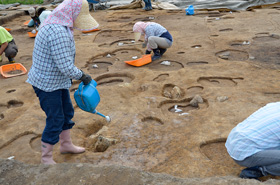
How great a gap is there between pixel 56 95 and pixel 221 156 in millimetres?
1771

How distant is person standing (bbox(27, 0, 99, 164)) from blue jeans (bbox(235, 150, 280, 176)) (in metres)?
1.63

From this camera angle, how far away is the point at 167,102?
13.0 ft

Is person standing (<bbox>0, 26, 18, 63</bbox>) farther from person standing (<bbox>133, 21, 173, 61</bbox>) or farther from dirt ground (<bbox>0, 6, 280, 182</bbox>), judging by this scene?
person standing (<bbox>133, 21, 173, 61</bbox>)

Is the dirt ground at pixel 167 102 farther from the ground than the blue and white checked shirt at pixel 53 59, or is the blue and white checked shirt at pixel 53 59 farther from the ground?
the blue and white checked shirt at pixel 53 59

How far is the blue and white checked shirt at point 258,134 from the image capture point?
6.95 ft

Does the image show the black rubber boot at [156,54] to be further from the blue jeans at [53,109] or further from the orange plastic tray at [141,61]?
the blue jeans at [53,109]

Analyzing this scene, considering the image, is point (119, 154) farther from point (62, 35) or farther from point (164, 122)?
point (62, 35)

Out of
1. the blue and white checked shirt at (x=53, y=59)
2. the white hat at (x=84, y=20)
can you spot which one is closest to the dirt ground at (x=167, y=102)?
the blue and white checked shirt at (x=53, y=59)

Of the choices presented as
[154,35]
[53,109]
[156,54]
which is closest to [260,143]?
[53,109]

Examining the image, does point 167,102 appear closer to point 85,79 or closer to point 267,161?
point 85,79

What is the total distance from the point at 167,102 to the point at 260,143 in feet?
6.19

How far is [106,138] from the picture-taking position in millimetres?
3018

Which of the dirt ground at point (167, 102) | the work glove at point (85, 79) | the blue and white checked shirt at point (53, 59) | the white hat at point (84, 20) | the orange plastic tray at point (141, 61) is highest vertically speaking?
the white hat at point (84, 20)

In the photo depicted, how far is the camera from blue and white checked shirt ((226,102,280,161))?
212 cm
